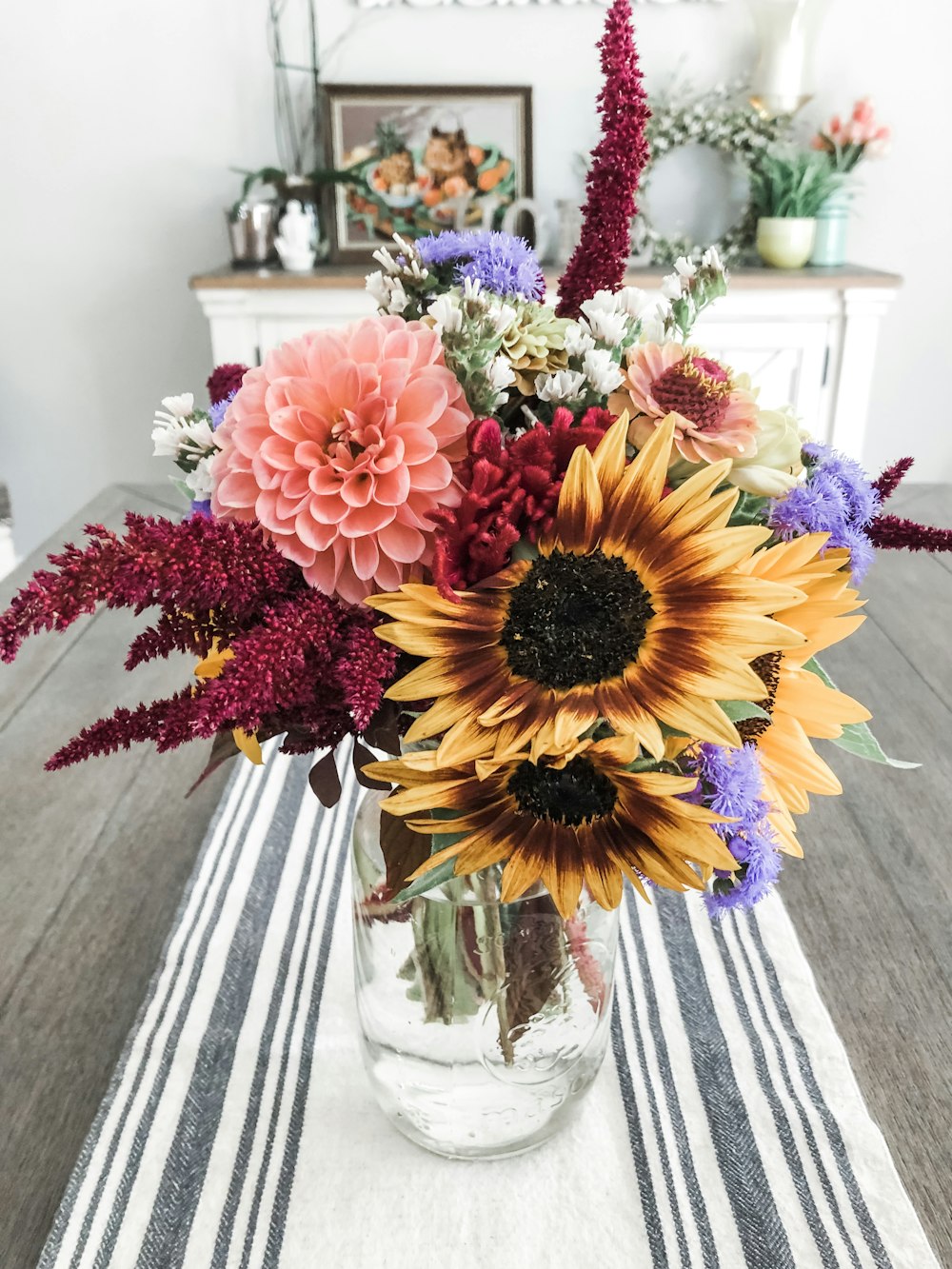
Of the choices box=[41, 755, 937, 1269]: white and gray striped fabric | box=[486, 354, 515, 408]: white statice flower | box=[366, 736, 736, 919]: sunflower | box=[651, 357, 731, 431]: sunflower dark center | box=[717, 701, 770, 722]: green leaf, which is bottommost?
box=[41, 755, 937, 1269]: white and gray striped fabric

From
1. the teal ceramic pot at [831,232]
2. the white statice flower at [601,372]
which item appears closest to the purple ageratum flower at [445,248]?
the white statice flower at [601,372]

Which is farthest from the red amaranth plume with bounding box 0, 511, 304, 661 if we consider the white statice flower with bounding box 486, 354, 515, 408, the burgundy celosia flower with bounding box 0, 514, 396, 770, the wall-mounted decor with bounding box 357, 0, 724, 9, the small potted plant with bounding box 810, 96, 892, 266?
the wall-mounted decor with bounding box 357, 0, 724, 9

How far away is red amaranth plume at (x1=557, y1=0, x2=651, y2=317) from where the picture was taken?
423mm

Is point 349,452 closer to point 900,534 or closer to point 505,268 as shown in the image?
Answer: point 505,268

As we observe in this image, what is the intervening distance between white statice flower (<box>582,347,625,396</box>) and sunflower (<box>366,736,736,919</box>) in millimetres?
148

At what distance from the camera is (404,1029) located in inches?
22.1

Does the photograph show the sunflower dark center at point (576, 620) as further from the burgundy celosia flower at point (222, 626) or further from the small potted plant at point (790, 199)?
the small potted plant at point (790, 199)

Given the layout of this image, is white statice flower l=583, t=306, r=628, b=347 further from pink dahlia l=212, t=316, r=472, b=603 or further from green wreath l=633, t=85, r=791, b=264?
green wreath l=633, t=85, r=791, b=264

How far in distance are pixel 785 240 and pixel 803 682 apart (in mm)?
2260

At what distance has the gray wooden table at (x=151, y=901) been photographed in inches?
22.7

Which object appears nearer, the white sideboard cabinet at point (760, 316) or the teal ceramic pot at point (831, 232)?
the white sideboard cabinet at point (760, 316)

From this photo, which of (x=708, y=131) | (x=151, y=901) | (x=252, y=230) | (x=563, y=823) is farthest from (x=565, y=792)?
(x=708, y=131)

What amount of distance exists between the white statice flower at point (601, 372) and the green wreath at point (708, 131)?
6.98 feet

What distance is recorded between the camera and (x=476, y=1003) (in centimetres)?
54
